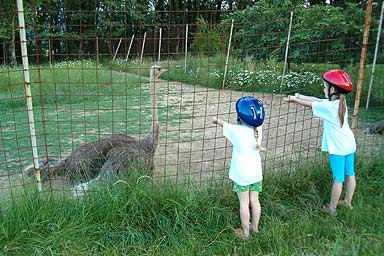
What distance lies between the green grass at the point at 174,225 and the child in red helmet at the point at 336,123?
11.5 inches

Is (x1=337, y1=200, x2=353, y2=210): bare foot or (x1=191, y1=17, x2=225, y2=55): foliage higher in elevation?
(x1=191, y1=17, x2=225, y2=55): foliage

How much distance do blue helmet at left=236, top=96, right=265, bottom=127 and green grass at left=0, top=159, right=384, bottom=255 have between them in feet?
3.02

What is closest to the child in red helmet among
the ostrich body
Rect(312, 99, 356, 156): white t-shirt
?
Rect(312, 99, 356, 156): white t-shirt

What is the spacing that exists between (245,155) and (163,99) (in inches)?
345

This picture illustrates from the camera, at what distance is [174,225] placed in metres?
3.62

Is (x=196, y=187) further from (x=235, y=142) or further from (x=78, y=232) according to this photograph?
(x=78, y=232)

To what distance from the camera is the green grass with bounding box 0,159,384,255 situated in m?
3.30

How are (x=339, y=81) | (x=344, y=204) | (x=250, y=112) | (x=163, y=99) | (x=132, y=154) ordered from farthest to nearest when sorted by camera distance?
(x=163, y=99) → (x=132, y=154) → (x=344, y=204) → (x=339, y=81) → (x=250, y=112)

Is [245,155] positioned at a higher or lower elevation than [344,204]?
higher

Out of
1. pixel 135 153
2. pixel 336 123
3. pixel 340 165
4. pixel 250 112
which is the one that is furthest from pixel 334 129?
pixel 135 153

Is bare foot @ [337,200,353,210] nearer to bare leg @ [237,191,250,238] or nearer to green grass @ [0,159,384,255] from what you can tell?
green grass @ [0,159,384,255]

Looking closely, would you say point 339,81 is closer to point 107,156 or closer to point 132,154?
point 132,154

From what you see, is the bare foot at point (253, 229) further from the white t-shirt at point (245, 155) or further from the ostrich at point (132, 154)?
the ostrich at point (132, 154)

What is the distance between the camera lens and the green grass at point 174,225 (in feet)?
10.8
